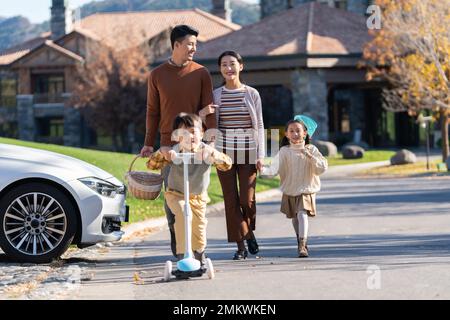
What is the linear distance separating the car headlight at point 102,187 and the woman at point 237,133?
3.93ft

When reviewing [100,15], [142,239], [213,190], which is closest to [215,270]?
[142,239]

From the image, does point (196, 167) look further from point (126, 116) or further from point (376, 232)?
point (126, 116)

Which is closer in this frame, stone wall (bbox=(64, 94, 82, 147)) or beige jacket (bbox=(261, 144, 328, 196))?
beige jacket (bbox=(261, 144, 328, 196))

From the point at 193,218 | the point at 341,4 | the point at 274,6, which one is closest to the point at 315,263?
the point at 193,218

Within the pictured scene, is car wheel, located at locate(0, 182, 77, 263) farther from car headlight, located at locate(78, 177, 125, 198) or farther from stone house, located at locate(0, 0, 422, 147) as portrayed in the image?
stone house, located at locate(0, 0, 422, 147)

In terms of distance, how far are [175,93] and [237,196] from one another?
132cm

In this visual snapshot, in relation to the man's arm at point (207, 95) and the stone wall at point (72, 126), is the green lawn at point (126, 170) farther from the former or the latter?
the stone wall at point (72, 126)

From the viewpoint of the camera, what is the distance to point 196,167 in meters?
9.32

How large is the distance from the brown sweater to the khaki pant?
31.5 inches

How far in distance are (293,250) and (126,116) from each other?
4431 centimetres

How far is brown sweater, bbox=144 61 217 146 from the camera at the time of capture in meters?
10.0

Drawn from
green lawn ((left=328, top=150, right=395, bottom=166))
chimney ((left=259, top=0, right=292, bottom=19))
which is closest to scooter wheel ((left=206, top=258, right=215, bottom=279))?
green lawn ((left=328, top=150, right=395, bottom=166))
